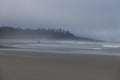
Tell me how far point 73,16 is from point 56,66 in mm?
314

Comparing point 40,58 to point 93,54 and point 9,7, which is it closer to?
point 93,54

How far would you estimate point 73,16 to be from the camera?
0.98m

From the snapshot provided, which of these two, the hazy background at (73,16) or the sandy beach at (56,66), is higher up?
the hazy background at (73,16)

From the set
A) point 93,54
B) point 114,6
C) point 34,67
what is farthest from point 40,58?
point 114,6

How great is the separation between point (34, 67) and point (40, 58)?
0.03 meters

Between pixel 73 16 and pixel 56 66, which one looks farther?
pixel 73 16

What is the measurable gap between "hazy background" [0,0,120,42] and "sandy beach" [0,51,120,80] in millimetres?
248

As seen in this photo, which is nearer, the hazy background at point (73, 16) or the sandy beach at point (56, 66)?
the sandy beach at point (56, 66)

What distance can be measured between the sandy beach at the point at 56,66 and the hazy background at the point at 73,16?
25 cm

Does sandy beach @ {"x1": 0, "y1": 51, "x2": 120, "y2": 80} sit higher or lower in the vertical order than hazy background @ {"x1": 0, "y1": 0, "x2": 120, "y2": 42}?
lower

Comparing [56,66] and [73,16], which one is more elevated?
[73,16]

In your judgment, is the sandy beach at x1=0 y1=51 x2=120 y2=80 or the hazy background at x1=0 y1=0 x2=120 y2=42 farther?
the hazy background at x1=0 y1=0 x2=120 y2=42

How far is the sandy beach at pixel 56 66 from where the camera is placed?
70 cm

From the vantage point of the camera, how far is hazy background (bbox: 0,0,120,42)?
0.95m
